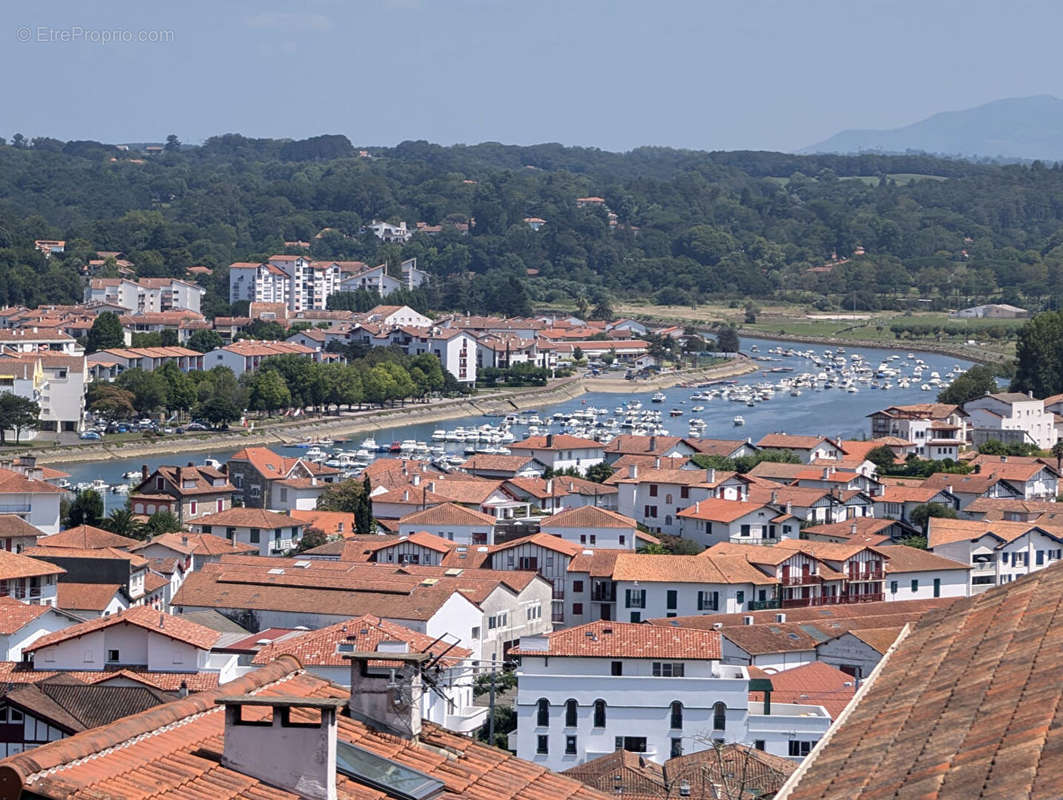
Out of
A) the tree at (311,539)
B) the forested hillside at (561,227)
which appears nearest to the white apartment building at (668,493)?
the tree at (311,539)

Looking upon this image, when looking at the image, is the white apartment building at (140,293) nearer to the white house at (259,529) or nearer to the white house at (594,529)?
the white house at (259,529)

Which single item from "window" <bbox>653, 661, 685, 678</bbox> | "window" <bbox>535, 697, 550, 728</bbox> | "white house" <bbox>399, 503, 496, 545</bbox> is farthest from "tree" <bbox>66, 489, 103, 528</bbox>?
"window" <bbox>653, 661, 685, 678</bbox>

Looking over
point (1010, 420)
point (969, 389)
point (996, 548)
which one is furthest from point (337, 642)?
point (969, 389)

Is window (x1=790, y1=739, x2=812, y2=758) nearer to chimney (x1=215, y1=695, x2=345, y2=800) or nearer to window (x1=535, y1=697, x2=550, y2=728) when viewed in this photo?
window (x1=535, y1=697, x2=550, y2=728)

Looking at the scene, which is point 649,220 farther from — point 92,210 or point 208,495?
point 208,495

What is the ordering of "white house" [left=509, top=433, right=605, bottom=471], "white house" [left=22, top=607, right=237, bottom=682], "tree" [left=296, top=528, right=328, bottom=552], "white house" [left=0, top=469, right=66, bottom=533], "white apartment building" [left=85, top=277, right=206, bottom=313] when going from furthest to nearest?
"white apartment building" [left=85, top=277, right=206, bottom=313] < "white house" [left=509, top=433, right=605, bottom=471] < "white house" [left=0, top=469, right=66, bottom=533] < "tree" [left=296, top=528, right=328, bottom=552] < "white house" [left=22, top=607, right=237, bottom=682]

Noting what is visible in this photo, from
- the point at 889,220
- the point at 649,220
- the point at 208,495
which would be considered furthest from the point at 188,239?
the point at 208,495
